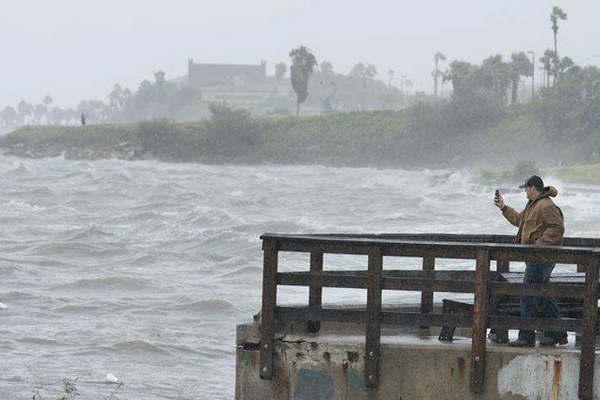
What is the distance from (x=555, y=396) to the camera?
9.13 m

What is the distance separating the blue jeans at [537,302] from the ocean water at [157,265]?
5428 mm

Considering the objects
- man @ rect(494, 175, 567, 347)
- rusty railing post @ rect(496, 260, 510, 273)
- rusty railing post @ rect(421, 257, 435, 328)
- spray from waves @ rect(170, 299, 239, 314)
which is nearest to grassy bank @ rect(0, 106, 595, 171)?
spray from waves @ rect(170, 299, 239, 314)

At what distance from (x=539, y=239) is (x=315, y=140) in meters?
133

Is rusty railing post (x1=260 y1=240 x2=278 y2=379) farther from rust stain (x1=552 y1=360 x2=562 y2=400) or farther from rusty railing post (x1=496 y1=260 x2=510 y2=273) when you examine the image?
rusty railing post (x1=496 y1=260 x2=510 y2=273)

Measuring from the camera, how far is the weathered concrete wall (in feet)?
30.1

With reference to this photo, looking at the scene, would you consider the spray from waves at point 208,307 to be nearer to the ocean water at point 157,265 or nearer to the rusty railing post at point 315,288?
the ocean water at point 157,265

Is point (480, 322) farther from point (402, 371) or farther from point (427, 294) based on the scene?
point (427, 294)

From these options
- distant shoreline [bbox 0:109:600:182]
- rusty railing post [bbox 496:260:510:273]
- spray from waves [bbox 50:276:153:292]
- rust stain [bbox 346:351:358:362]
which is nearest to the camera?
rust stain [bbox 346:351:358:362]

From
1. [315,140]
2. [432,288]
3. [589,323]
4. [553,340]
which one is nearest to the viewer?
[589,323]

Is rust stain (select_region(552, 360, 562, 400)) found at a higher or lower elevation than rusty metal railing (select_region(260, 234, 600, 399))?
lower

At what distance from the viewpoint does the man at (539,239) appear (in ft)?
31.3

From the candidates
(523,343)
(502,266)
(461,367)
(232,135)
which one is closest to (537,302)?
(523,343)

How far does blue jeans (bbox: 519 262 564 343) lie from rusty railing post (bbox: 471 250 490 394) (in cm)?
52

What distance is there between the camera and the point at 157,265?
29.0m
